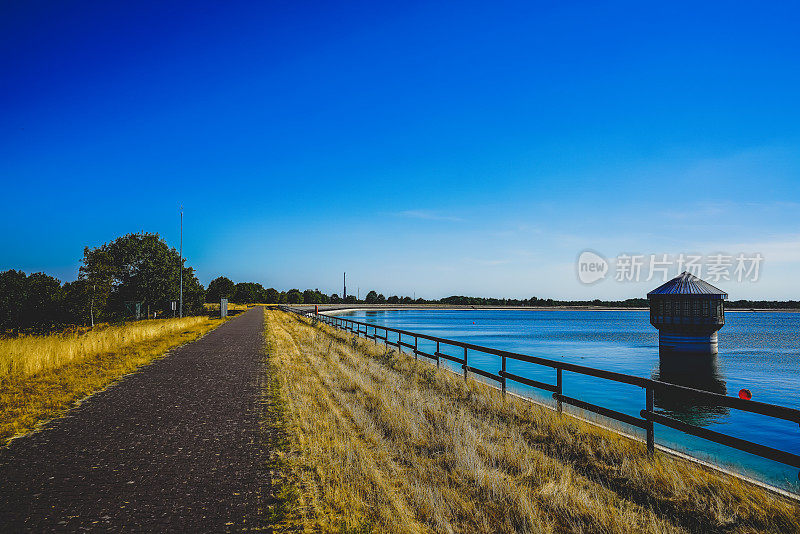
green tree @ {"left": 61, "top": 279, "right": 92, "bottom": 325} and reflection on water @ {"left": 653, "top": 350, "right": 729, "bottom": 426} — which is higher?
green tree @ {"left": 61, "top": 279, "right": 92, "bottom": 325}

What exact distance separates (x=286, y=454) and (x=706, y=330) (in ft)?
128

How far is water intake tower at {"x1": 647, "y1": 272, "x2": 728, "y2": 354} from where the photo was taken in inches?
1430

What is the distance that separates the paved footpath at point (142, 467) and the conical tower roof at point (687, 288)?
119 feet

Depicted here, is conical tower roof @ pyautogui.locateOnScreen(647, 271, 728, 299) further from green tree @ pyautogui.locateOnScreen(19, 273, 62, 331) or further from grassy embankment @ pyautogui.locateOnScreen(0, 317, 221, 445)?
green tree @ pyautogui.locateOnScreen(19, 273, 62, 331)

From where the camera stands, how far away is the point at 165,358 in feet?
61.3

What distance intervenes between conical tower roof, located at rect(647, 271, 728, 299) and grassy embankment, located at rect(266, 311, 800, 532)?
32770 millimetres

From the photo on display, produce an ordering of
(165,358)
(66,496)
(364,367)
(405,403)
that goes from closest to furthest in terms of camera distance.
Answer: (66,496) < (405,403) < (364,367) < (165,358)

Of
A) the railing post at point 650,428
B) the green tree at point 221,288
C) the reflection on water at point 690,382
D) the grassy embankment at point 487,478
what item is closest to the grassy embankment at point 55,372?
the grassy embankment at point 487,478

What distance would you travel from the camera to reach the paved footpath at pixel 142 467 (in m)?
4.83

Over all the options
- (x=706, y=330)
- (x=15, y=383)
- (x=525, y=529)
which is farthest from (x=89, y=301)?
(x=706, y=330)

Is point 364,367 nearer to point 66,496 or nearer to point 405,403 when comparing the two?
point 405,403

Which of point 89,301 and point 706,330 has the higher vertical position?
point 89,301

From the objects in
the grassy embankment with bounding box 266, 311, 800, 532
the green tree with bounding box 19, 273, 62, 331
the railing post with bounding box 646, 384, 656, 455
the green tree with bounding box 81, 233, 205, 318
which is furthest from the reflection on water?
the green tree with bounding box 81, 233, 205, 318

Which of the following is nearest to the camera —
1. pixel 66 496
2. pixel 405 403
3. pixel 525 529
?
pixel 525 529
